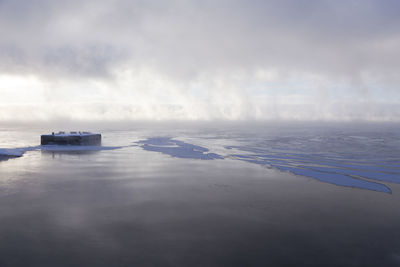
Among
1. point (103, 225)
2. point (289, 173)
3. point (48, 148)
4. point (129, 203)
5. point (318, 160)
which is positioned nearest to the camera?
point (103, 225)

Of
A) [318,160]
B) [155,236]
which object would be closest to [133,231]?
[155,236]

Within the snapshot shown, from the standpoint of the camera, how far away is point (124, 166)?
24.1 m

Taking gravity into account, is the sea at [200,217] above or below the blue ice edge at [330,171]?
below

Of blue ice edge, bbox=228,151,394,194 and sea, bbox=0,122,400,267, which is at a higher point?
blue ice edge, bbox=228,151,394,194

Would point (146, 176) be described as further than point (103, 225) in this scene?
Yes

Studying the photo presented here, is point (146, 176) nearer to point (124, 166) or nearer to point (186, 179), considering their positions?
point (186, 179)

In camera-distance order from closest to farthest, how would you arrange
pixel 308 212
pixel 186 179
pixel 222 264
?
1. pixel 222 264
2. pixel 308 212
3. pixel 186 179

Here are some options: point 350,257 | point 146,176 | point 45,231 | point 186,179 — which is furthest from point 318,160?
point 45,231

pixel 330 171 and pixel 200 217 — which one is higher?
pixel 330 171

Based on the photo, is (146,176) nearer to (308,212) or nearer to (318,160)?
(308,212)

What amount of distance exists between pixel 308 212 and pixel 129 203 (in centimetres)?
812

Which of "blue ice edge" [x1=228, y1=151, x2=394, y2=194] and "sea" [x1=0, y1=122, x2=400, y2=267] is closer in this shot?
"sea" [x1=0, y1=122, x2=400, y2=267]

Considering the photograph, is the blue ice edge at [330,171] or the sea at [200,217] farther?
the blue ice edge at [330,171]

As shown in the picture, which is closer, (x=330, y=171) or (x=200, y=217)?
(x=200, y=217)
